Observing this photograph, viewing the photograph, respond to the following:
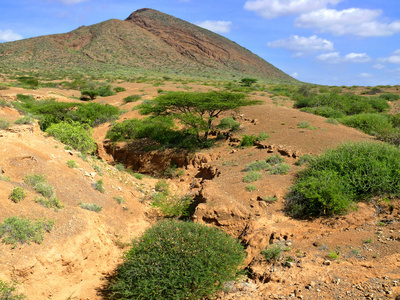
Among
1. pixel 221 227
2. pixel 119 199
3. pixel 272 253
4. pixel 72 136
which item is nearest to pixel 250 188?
pixel 221 227

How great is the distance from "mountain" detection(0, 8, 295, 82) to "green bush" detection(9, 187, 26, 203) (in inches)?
1955

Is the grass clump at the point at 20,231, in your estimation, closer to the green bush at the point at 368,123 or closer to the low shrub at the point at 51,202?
the low shrub at the point at 51,202

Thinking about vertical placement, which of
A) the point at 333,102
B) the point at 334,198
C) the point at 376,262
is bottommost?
the point at 376,262

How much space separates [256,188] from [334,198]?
272cm

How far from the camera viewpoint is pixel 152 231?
6402 mm

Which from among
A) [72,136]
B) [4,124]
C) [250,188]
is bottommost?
[250,188]

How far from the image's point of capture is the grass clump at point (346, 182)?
771cm

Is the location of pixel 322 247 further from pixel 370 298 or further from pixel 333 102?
pixel 333 102

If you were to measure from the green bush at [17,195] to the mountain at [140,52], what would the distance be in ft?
163

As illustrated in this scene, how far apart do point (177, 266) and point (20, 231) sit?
11.5ft

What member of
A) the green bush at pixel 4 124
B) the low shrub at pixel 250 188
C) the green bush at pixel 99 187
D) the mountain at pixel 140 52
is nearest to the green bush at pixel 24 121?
the green bush at pixel 4 124

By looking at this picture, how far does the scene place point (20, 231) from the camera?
6113mm

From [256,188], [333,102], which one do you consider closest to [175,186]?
[256,188]

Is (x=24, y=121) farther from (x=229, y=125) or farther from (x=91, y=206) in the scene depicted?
(x=229, y=125)
